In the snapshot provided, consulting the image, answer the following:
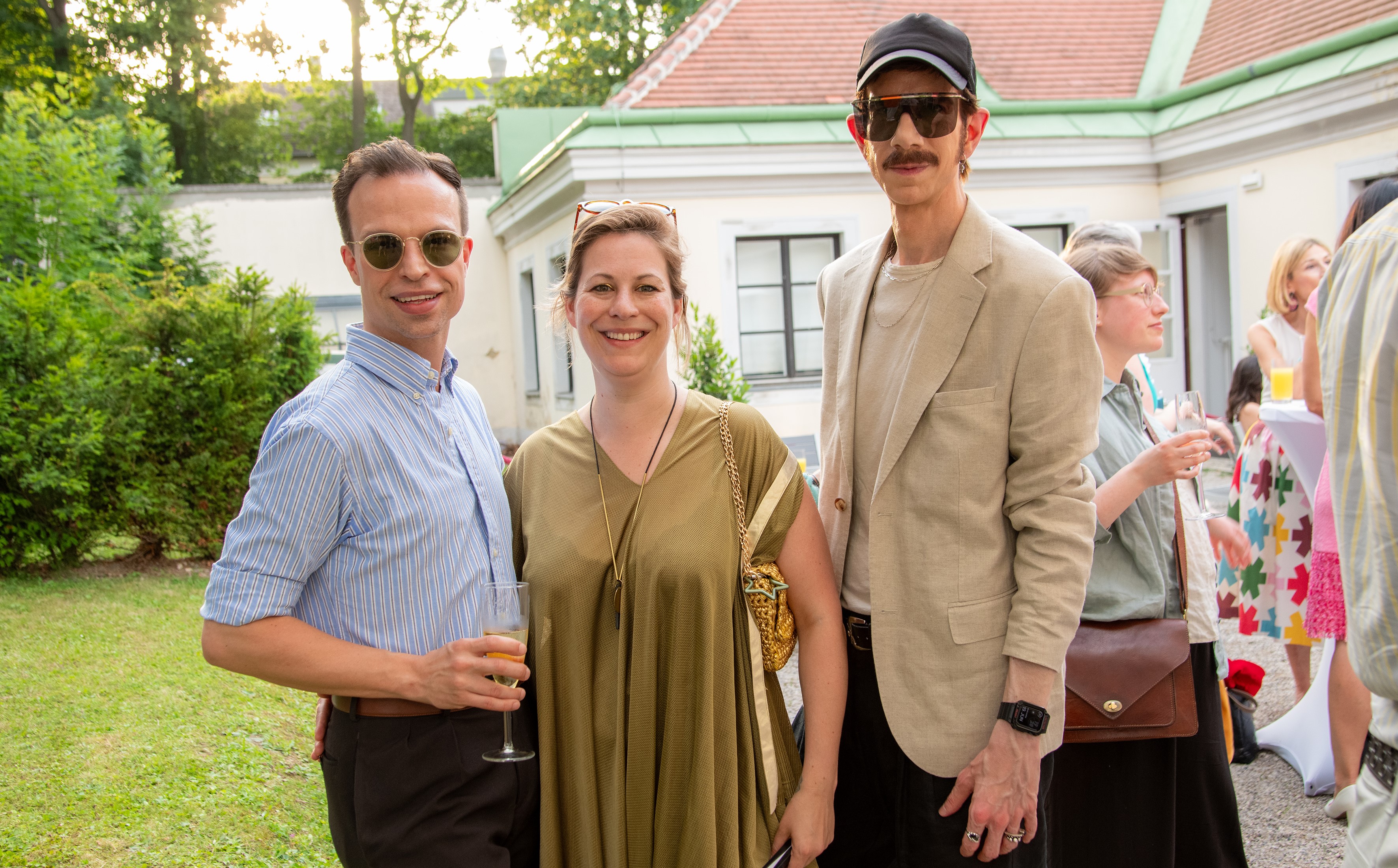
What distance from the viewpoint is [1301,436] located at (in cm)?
376

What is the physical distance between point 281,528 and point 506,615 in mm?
435

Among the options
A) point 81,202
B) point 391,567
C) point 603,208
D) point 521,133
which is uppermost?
point 521,133

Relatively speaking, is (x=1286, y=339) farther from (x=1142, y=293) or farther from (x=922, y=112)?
(x=922, y=112)

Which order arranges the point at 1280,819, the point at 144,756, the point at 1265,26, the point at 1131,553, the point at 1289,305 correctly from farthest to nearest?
the point at 1265,26 → the point at 1289,305 → the point at 144,756 → the point at 1280,819 → the point at 1131,553

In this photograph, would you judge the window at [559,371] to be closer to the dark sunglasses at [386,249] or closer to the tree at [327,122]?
the dark sunglasses at [386,249]

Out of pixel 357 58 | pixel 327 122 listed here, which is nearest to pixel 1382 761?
pixel 357 58

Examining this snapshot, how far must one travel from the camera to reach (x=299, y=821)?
3.97 m

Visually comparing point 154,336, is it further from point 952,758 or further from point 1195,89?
point 1195,89

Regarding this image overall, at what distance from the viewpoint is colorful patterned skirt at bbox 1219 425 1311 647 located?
14.3ft

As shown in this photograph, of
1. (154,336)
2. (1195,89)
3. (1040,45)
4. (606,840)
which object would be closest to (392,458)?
(606,840)

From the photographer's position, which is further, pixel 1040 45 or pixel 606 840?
pixel 1040 45

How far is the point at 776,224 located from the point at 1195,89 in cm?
509

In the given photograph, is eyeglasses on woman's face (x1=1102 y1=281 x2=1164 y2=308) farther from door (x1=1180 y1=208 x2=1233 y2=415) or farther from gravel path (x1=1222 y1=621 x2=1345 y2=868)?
door (x1=1180 y1=208 x2=1233 y2=415)

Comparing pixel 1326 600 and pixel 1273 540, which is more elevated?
pixel 1273 540
